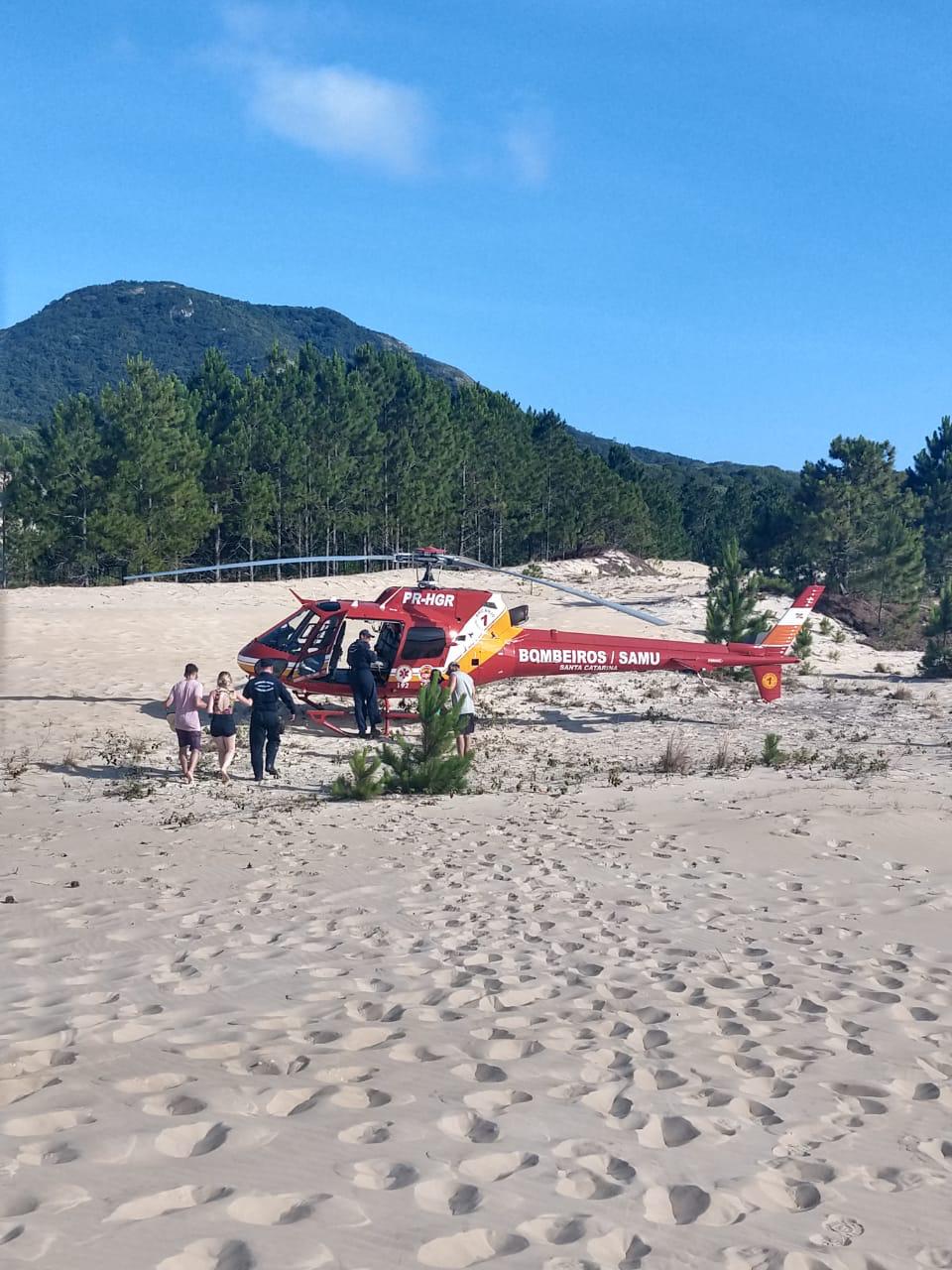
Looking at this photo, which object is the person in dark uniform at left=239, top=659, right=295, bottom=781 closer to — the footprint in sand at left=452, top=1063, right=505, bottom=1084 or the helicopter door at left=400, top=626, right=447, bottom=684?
the helicopter door at left=400, top=626, right=447, bottom=684

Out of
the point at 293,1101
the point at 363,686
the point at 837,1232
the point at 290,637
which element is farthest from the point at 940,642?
the point at 293,1101

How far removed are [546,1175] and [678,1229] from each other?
50cm

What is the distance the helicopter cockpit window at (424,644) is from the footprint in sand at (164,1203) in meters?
12.7

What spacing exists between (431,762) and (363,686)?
3849 millimetres

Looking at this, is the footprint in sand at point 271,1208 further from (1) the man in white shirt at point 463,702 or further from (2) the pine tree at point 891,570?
(2) the pine tree at point 891,570

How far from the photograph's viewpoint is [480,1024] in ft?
16.9

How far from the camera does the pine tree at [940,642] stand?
2588 centimetres

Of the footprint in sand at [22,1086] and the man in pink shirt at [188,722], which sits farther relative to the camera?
the man in pink shirt at [188,722]

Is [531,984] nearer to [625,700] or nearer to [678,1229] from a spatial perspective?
[678,1229]

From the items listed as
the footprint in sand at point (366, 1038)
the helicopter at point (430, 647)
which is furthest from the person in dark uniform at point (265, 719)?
the footprint in sand at point (366, 1038)

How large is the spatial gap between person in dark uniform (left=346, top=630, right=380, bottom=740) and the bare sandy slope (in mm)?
3492

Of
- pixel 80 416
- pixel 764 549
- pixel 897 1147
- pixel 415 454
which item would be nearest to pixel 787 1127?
pixel 897 1147

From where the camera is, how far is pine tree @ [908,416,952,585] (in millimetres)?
56125

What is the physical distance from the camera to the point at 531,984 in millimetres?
5812
